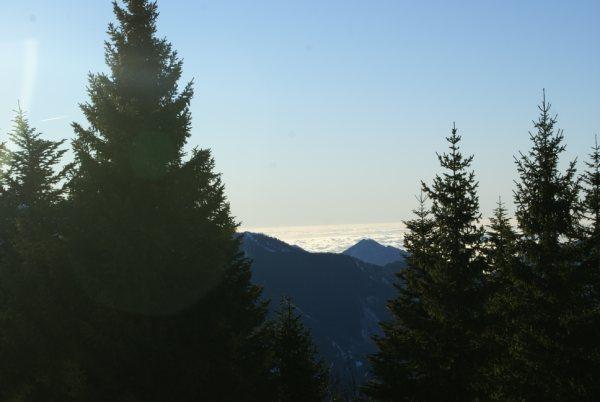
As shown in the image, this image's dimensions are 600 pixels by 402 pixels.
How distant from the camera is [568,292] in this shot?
1738cm

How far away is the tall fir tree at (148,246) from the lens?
14602 mm

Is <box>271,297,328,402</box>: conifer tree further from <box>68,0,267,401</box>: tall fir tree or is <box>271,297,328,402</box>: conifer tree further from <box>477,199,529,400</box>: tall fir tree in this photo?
<box>68,0,267,401</box>: tall fir tree

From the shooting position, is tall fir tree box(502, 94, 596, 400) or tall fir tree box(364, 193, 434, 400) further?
tall fir tree box(364, 193, 434, 400)

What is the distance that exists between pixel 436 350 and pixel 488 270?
369cm

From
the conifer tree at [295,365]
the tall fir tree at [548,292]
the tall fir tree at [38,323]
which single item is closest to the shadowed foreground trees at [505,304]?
the tall fir tree at [548,292]

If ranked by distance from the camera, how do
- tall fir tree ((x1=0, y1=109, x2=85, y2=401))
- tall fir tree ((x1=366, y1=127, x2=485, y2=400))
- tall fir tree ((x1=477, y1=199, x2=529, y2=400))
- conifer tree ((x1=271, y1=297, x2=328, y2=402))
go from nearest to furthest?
tall fir tree ((x1=0, y1=109, x2=85, y2=401)), tall fir tree ((x1=477, y1=199, x2=529, y2=400)), tall fir tree ((x1=366, y1=127, x2=485, y2=400)), conifer tree ((x1=271, y1=297, x2=328, y2=402))

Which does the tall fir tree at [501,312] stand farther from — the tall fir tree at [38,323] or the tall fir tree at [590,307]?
the tall fir tree at [38,323]

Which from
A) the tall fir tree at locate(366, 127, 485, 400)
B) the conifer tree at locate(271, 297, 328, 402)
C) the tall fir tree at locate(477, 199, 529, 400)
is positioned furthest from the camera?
the conifer tree at locate(271, 297, 328, 402)

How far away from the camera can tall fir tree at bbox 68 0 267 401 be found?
575 inches

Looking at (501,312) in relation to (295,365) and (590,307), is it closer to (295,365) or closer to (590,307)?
(590,307)

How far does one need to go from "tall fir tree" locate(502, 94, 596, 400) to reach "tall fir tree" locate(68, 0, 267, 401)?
824cm

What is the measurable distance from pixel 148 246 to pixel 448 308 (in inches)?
462

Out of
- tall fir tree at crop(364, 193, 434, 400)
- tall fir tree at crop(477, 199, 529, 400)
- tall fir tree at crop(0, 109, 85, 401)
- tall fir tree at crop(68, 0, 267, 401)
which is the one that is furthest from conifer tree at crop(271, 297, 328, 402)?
tall fir tree at crop(0, 109, 85, 401)

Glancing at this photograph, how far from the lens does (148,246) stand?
50.1 feet
